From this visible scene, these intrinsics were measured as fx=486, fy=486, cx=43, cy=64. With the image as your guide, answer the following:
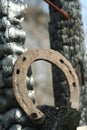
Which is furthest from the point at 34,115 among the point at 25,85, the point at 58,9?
the point at 58,9

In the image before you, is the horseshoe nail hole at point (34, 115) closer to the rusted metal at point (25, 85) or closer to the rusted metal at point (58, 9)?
the rusted metal at point (25, 85)

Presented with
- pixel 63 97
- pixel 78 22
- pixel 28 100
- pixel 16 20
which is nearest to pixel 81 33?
pixel 78 22

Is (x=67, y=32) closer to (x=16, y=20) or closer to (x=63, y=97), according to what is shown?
(x=63, y=97)

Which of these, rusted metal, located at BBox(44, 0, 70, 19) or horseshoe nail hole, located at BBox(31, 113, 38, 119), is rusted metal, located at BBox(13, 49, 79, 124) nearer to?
horseshoe nail hole, located at BBox(31, 113, 38, 119)

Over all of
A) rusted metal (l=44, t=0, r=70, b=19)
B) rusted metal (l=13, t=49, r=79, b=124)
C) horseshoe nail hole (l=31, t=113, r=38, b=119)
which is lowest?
horseshoe nail hole (l=31, t=113, r=38, b=119)

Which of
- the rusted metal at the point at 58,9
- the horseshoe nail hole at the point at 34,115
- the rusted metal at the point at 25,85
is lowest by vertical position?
the horseshoe nail hole at the point at 34,115

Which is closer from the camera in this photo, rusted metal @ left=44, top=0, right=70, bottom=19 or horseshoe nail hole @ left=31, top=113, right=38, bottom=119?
horseshoe nail hole @ left=31, top=113, right=38, bottom=119

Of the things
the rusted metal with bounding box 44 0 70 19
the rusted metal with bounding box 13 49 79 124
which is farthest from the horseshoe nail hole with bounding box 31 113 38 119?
the rusted metal with bounding box 44 0 70 19

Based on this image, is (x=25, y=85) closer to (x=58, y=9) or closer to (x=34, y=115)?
(x=34, y=115)

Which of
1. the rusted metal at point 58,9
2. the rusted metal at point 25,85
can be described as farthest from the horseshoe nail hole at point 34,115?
the rusted metal at point 58,9

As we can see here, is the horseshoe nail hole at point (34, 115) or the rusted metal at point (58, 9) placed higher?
the rusted metal at point (58, 9)

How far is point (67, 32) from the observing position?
4113 mm

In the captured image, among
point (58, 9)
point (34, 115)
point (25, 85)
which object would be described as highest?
point (58, 9)

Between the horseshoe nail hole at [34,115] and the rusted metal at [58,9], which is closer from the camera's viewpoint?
the horseshoe nail hole at [34,115]
